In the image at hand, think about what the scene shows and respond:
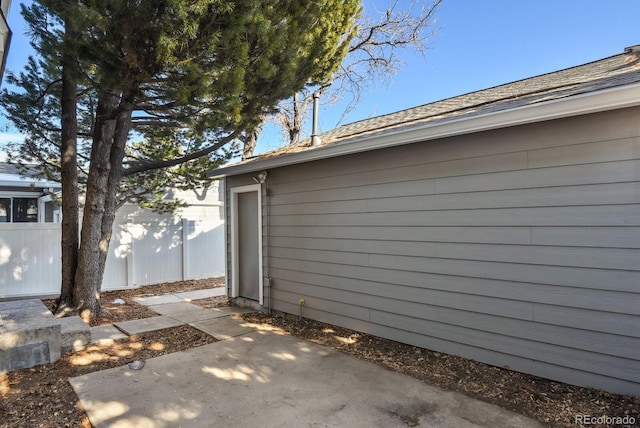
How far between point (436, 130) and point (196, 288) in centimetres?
697

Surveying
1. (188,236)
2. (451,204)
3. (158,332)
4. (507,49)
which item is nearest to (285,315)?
(158,332)

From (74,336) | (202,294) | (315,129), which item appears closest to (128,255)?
(202,294)

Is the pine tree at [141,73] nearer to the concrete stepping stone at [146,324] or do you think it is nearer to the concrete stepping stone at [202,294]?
the concrete stepping stone at [146,324]

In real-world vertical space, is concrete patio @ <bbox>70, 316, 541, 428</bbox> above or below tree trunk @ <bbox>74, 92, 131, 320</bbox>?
below

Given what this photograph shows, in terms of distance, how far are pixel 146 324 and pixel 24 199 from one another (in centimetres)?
864

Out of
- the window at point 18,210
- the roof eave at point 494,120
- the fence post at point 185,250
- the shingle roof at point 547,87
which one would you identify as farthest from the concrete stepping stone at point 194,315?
the window at point 18,210

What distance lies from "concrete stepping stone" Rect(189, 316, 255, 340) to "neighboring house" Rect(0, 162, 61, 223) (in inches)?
279

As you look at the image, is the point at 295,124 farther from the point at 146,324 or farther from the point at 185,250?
the point at 146,324

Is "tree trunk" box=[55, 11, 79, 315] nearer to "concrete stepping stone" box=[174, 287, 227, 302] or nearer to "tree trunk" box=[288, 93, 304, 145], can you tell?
"concrete stepping stone" box=[174, 287, 227, 302]

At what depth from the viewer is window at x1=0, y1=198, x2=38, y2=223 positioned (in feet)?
35.3

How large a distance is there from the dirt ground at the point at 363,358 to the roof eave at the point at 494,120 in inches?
90.6

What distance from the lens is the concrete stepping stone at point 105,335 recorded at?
471 cm

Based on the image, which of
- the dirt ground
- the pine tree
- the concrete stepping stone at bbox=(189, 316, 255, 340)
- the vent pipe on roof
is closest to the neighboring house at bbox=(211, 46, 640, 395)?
the dirt ground

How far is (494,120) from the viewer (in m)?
3.33
